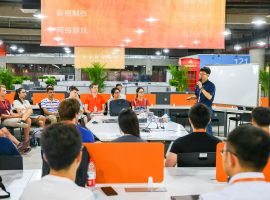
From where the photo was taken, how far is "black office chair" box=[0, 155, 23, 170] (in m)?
3.25

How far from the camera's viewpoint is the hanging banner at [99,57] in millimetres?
10930

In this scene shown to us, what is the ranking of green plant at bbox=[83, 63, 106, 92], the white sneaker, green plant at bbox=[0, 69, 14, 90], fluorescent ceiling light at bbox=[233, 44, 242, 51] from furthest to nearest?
fluorescent ceiling light at bbox=[233, 44, 242, 51] → green plant at bbox=[0, 69, 14, 90] → green plant at bbox=[83, 63, 106, 92] → the white sneaker

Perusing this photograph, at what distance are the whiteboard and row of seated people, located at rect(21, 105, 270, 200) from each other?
6951mm

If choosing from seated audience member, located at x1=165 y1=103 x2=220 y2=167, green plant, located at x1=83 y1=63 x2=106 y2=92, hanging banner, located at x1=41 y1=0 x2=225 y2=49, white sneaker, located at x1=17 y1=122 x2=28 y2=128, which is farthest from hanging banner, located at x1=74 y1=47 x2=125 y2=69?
seated audience member, located at x1=165 y1=103 x2=220 y2=167

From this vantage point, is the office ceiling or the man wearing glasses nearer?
the man wearing glasses

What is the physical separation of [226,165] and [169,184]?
3.90 ft

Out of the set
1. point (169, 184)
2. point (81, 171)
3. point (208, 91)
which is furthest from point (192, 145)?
point (208, 91)

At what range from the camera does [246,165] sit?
5.49ft

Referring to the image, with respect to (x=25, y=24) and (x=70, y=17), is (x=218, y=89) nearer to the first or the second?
(x=70, y=17)

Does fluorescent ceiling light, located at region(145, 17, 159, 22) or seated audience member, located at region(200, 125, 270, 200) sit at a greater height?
fluorescent ceiling light, located at region(145, 17, 159, 22)

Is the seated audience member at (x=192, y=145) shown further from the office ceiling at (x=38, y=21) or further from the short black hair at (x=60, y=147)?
the office ceiling at (x=38, y=21)

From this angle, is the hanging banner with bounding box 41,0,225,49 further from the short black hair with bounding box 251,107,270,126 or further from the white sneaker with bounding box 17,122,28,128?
the short black hair with bounding box 251,107,270,126

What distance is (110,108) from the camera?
7812mm

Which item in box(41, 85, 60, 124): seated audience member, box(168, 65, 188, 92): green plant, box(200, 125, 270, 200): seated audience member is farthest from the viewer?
box(168, 65, 188, 92): green plant
